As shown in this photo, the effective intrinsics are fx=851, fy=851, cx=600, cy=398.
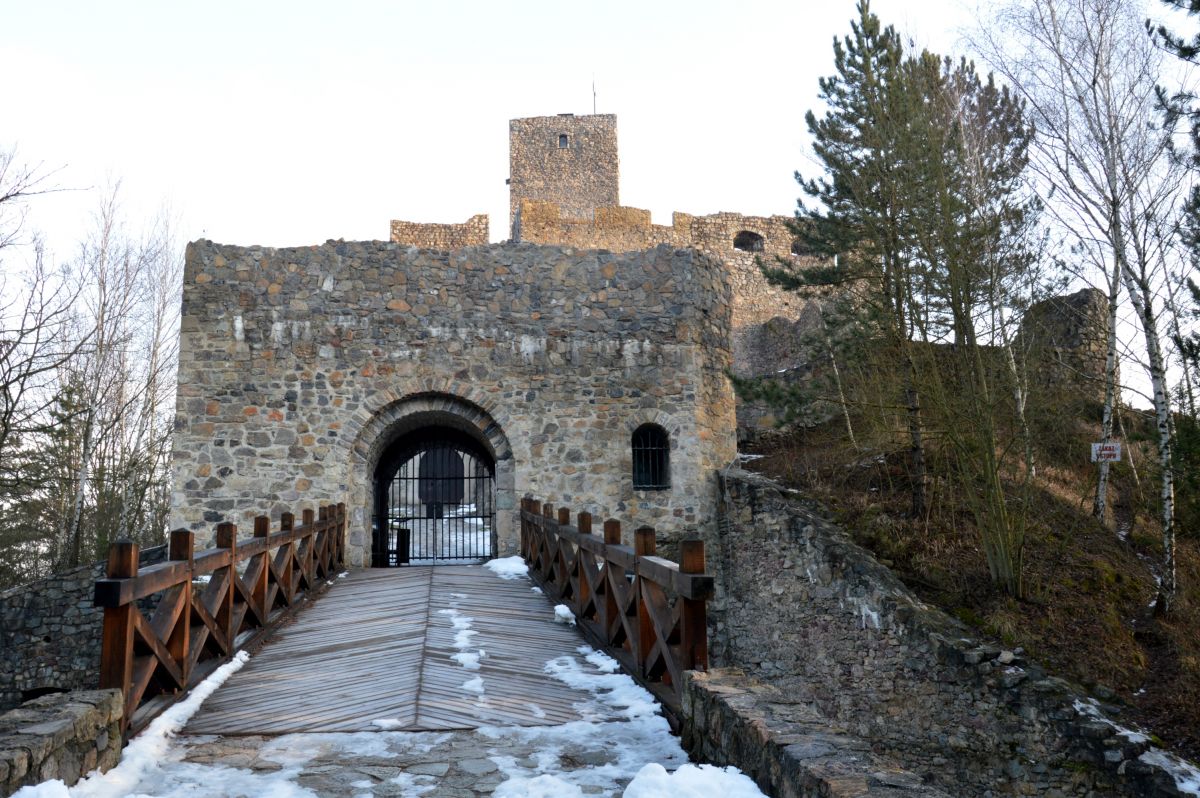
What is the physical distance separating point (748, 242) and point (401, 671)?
2558 cm

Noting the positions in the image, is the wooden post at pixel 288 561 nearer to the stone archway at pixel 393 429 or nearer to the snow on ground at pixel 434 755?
the snow on ground at pixel 434 755

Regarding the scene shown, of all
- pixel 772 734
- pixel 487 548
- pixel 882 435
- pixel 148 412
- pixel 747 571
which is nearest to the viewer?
pixel 772 734

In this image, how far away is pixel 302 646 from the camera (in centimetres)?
581

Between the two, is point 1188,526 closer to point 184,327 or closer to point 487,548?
point 184,327

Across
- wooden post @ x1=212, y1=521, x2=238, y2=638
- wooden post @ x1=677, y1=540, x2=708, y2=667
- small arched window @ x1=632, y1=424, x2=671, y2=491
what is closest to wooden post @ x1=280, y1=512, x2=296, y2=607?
wooden post @ x1=212, y1=521, x2=238, y2=638

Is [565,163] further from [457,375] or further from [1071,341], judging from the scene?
[457,375]

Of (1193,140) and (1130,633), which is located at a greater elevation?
(1193,140)

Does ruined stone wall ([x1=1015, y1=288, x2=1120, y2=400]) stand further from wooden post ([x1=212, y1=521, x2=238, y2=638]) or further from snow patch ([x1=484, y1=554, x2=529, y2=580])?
wooden post ([x1=212, y1=521, x2=238, y2=638])

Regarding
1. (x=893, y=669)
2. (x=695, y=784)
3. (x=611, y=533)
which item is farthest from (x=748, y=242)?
(x=695, y=784)

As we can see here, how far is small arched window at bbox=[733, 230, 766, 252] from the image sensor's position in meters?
28.3

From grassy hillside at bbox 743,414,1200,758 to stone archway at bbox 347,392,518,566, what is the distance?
4.21 metres

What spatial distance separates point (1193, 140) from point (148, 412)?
19132 millimetres

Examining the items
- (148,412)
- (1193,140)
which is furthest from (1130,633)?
(148,412)

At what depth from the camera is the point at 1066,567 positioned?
10.3 m
